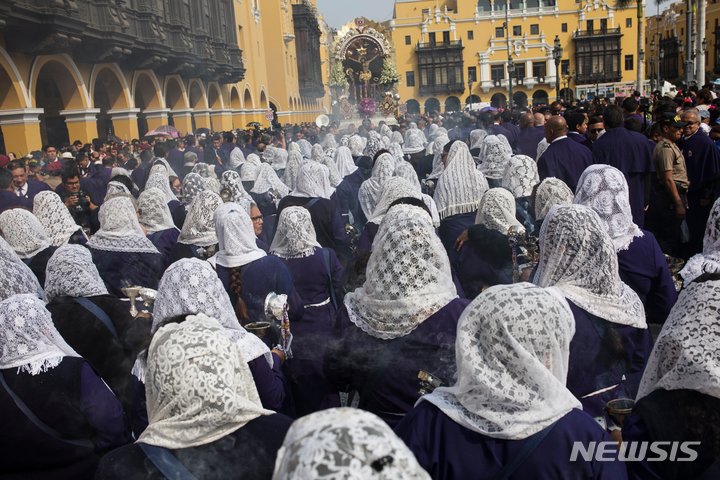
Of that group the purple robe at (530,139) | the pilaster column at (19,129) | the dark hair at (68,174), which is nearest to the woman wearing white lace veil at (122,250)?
the dark hair at (68,174)

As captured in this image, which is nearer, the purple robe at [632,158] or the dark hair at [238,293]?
the dark hair at [238,293]

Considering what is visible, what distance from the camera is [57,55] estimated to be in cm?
1780

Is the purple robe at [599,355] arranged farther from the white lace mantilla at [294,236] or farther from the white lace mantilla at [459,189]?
the white lace mantilla at [459,189]

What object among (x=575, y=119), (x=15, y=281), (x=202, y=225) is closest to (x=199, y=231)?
(x=202, y=225)

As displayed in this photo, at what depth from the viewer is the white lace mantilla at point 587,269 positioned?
3.22 meters

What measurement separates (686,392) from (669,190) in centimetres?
564

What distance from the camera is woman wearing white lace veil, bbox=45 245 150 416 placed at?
3973mm

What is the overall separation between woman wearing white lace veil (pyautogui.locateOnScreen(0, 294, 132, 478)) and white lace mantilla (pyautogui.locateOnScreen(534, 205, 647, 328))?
2009mm

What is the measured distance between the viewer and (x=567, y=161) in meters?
7.64

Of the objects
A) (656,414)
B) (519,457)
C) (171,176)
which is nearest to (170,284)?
(519,457)

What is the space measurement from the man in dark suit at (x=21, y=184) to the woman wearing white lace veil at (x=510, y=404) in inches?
287

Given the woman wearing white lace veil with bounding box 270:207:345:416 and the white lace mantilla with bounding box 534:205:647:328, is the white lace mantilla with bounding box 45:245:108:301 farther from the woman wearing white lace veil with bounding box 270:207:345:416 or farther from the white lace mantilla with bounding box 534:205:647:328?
the white lace mantilla with bounding box 534:205:647:328

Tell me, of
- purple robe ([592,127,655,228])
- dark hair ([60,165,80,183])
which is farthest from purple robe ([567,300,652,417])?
dark hair ([60,165,80,183])

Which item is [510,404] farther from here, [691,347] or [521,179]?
[521,179]
